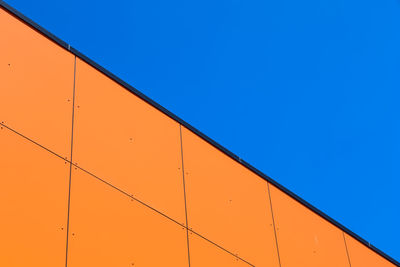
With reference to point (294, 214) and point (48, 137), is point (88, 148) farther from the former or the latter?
point (294, 214)

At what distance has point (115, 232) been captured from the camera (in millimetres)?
9938

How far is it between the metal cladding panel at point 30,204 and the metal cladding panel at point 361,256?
764 cm

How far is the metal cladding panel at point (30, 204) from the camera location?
28.1 ft

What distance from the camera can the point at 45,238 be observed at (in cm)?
885

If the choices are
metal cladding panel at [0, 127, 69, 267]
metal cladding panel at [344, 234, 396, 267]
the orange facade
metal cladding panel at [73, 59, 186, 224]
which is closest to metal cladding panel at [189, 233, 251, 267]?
the orange facade

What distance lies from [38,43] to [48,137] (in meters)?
1.47

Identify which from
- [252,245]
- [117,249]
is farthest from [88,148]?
[252,245]

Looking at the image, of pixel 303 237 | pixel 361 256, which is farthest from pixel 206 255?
pixel 361 256

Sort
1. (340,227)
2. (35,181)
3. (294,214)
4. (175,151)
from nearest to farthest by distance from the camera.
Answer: (35,181), (175,151), (294,214), (340,227)

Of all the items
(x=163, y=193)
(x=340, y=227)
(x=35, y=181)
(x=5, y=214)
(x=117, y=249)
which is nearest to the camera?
(x=5, y=214)

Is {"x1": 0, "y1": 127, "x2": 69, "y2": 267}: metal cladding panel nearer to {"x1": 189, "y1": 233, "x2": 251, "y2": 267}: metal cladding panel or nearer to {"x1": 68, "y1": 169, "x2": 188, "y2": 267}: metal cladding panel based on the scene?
{"x1": 68, "y1": 169, "x2": 188, "y2": 267}: metal cladding panel

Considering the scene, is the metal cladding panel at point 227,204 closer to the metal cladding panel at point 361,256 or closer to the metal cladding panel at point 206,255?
the metal cladding panel at point 206,255

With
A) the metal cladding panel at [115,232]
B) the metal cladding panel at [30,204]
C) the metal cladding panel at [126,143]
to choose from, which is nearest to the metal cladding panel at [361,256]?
the metal cladding panel at [126,143]

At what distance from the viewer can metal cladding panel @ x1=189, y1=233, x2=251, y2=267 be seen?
1116 centimetres
